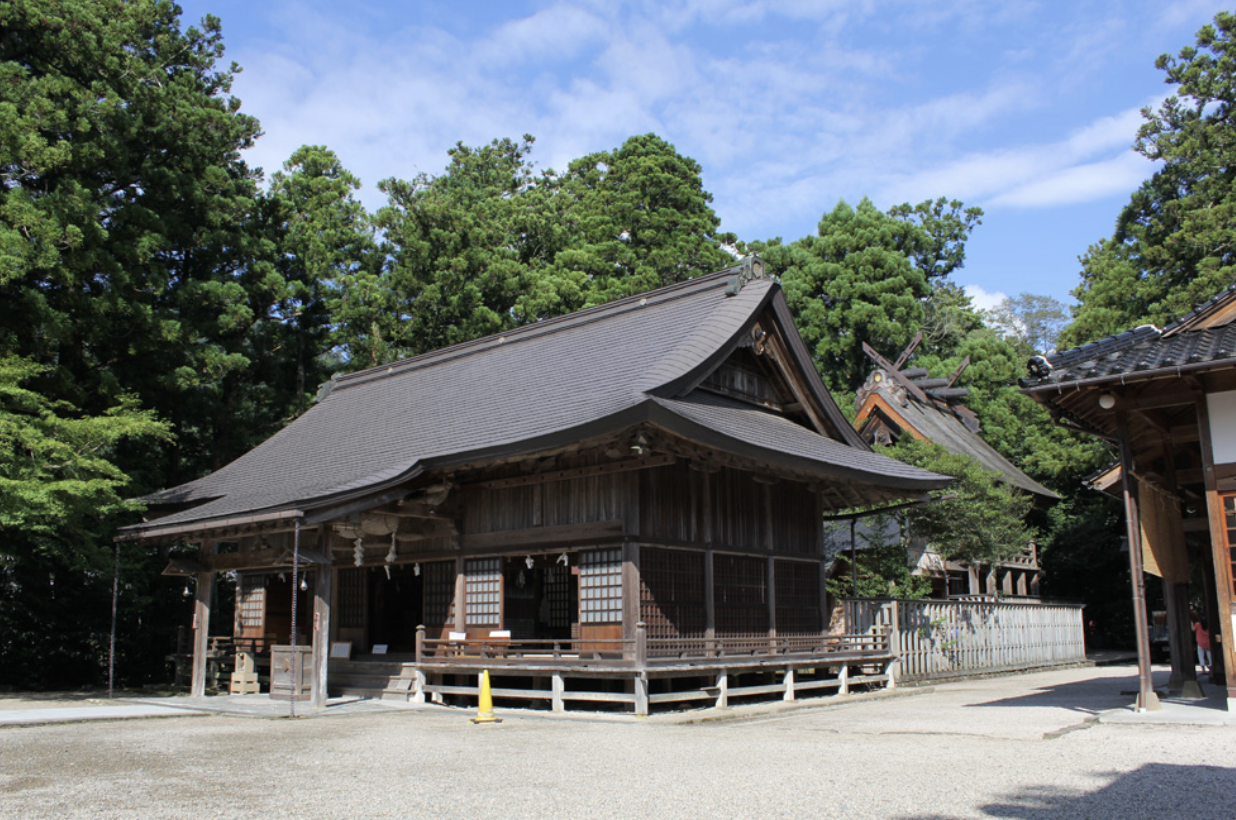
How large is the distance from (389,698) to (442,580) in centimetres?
206

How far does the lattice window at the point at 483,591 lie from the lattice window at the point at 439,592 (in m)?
0.58

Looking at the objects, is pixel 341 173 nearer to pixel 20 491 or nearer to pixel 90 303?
pixel 90 303

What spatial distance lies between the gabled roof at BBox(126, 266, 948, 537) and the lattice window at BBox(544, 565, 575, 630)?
4.05m

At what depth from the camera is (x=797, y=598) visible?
661 inches

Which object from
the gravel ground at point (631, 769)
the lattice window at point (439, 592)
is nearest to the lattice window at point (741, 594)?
the gravel ground at point (631, 769)

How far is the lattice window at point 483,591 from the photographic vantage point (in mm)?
14859

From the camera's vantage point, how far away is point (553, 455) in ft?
46.4

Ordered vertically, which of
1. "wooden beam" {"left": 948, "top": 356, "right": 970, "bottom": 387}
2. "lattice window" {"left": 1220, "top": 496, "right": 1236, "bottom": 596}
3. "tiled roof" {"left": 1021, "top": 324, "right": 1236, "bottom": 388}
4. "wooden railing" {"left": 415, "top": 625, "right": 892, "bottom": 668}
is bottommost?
"wooden railing" {"left": 415, "top": 625, "right": 892, "bottom": 668}

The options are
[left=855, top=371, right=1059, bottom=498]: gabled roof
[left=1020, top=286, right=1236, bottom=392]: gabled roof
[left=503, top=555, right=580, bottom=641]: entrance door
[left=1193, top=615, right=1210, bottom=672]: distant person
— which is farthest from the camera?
[left=855, top=371, right=1059, bottom=498]: gabled roof

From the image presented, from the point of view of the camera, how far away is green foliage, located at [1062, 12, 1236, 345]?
1040 inches

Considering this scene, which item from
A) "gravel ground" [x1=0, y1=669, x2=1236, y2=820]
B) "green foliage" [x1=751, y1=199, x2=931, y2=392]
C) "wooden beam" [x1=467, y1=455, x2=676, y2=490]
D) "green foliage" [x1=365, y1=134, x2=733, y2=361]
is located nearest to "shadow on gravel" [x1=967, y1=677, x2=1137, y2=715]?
"gravel ground" [x1=0, y1=669, x2=1236, y2=820]

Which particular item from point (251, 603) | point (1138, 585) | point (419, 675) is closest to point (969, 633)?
point (1138, 585)

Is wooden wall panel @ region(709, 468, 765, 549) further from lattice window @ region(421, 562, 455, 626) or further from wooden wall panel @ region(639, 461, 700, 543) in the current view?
lattice window @ region(421, 562, 455, 626)

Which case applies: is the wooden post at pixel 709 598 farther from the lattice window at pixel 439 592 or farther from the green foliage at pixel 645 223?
the green foliage at pixel 645 223
